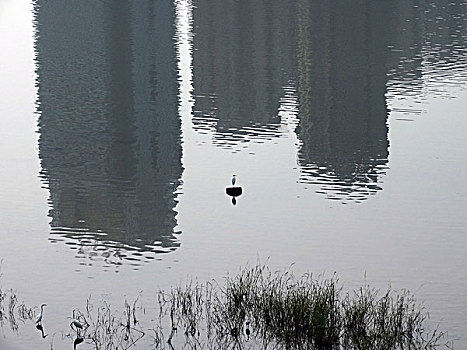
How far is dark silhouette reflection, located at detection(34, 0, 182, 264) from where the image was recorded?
27.3 metres

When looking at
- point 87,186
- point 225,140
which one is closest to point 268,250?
point 87,186

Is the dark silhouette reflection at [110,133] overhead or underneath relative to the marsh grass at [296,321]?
Result: underneath

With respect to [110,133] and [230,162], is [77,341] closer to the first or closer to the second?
[230,162]

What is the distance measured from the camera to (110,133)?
137 ft

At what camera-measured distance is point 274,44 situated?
64.6m

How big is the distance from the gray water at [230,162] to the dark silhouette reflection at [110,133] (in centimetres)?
11

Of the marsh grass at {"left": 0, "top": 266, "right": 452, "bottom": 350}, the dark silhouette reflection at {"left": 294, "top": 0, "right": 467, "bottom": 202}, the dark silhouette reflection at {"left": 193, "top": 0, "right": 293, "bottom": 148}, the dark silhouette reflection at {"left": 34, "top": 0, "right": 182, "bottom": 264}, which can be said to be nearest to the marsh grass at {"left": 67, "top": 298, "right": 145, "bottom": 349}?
the marsh grass at {"left": 0, "top": 266, "right": 452, "bottom": 350}

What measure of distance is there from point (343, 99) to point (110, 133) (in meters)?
10.4

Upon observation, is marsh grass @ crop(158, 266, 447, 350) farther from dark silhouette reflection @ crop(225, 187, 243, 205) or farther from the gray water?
dark silhouette reflection @ crop(225, 187, 243, 205)

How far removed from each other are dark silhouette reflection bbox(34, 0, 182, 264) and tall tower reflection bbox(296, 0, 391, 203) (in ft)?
14.2

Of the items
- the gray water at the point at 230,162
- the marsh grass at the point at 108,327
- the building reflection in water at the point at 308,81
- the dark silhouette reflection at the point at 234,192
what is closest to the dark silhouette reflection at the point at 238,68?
the building reflection in water at the point at 308,81

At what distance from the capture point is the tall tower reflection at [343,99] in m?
33.0

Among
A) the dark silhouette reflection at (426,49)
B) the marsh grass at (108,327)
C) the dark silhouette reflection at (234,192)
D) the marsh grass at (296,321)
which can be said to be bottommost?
the dark silhouette reflection at (426,49)

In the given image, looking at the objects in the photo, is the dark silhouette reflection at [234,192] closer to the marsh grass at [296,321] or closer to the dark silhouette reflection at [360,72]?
the dark silhouette reflection at [360,72]
